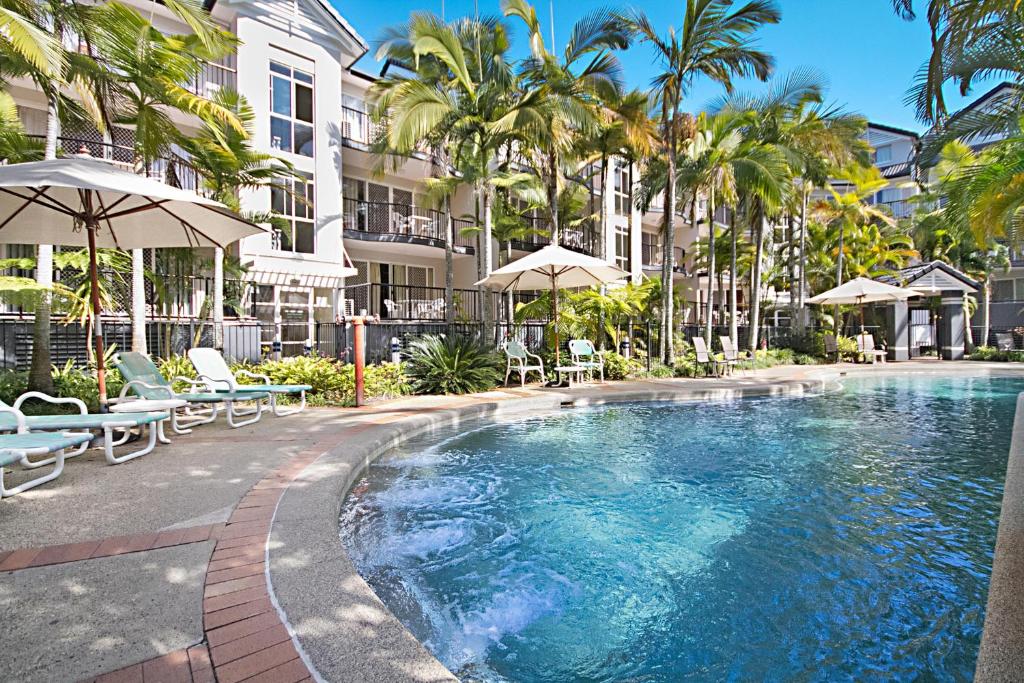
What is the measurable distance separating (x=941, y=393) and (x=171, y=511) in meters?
14.9

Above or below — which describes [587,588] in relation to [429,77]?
below

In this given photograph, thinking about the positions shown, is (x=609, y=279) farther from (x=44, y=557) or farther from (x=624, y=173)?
(x=624, y=173)

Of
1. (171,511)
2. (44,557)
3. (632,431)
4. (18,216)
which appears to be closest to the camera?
(44,557)

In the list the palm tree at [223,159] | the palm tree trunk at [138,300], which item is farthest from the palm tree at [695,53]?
the palm tree trunk at [138,300]

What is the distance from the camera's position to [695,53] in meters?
14.4

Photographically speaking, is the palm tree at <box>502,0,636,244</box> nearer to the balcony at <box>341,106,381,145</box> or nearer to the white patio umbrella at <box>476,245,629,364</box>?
the white patio umbrella at <box>476,245,629,364</box>

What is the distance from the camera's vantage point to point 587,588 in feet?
10.1

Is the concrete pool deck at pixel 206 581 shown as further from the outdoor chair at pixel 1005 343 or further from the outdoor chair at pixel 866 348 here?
the outdoor chair at pixel 1005 343

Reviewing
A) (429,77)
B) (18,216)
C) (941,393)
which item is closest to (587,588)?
(18,216)

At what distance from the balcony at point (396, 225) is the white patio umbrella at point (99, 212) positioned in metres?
11.7

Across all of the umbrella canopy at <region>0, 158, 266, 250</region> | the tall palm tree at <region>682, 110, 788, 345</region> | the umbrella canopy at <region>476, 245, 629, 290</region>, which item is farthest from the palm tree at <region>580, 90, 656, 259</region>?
the umbrella canopy at <region>0, 158, 266, 250</region>

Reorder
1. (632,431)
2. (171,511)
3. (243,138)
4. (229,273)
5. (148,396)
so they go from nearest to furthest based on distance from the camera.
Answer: (171,511) < (148,396) < (632,431) < (243,138) < (229,273)

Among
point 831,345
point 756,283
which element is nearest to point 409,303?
point 756,283

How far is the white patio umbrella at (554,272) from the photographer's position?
1131 cm
